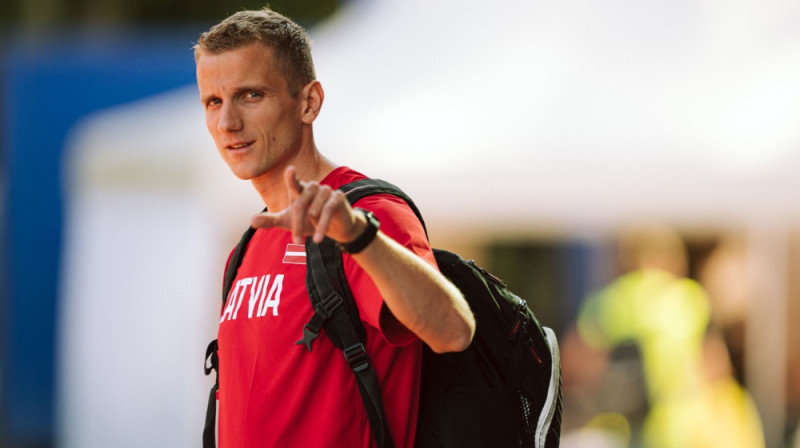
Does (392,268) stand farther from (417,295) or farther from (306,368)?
(306,368)

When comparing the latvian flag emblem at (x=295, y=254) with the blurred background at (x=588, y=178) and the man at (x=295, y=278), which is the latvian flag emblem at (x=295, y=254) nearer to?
the man at (x=295, y=278)

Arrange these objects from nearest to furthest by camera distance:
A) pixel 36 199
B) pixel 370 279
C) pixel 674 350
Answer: pixel 370 279, pixel 674 350, pixel 36 199

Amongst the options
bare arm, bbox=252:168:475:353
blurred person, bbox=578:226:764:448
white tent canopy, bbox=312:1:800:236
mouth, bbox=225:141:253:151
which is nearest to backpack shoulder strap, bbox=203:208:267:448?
mouth, bbox=225:141:253:151

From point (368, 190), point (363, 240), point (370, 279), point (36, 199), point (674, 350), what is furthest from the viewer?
point (36, 199)

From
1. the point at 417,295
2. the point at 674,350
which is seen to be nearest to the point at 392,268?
the point at 417,295

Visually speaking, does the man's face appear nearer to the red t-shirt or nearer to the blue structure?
the red t-shirt

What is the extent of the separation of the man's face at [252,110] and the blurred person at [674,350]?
13.4 feet

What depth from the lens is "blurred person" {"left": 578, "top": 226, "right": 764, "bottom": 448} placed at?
236 inches

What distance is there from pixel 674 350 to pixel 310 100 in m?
4.15

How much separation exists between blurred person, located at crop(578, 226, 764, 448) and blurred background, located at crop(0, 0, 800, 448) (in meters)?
0.01

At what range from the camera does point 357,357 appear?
208cm

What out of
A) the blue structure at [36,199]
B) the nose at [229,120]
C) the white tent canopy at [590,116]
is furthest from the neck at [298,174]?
the blue structure at [36,199]

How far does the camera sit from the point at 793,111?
223 inches

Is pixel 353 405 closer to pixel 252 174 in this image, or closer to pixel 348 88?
pixel 252 174
